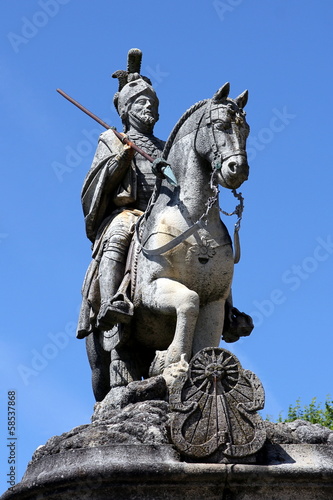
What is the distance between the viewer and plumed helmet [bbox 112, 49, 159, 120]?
49.7ft

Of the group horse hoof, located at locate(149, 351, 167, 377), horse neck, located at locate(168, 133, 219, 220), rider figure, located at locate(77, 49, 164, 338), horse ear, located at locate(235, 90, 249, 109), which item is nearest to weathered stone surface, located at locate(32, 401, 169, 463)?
horse hoof, located at locate(149, 351, 167, 377)

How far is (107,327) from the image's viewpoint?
13359 mm

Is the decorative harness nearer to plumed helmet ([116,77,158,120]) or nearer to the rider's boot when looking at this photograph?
the rider's boot

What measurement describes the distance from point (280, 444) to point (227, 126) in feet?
12.0

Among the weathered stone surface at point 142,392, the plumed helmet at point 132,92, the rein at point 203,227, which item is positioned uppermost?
the plumed helmet at point 132,92

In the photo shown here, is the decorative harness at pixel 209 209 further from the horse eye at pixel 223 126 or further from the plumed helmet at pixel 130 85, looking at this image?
the plumed helmet at pixel 130 85

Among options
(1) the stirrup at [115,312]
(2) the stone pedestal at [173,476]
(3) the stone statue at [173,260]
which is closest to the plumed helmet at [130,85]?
(3) the stone statue at [173,260]

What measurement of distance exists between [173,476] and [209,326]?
104 inches

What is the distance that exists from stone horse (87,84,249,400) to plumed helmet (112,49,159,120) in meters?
1.68

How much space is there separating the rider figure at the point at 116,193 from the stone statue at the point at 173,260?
0.02m

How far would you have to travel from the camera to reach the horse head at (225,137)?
41.9 ft

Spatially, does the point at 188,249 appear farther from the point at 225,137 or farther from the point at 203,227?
the point at 225,137

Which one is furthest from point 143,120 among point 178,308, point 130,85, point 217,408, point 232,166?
point 217,408

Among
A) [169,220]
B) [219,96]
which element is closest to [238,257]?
[169,220]
